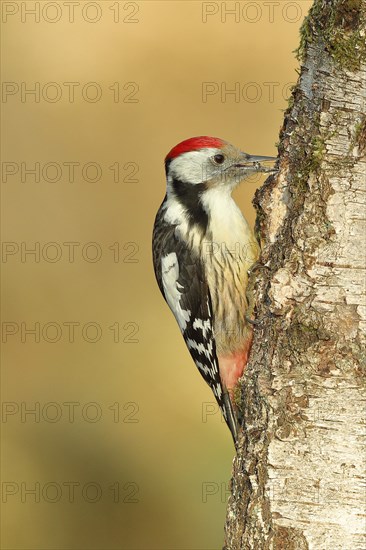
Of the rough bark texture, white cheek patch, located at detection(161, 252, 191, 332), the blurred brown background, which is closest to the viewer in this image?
the rough bark texture

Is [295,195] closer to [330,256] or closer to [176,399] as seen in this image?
[330,256]

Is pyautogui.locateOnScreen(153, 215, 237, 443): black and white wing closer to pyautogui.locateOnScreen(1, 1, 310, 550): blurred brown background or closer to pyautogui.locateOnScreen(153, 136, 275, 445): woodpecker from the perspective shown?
pyautogui.locateOnScreen(153, 136, 275, 445): woodpecker

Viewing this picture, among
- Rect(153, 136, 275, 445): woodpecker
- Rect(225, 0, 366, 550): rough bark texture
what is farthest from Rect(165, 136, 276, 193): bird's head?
Rect(225, 0, 366, 550): rough bark texture

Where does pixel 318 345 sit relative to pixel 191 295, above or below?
above

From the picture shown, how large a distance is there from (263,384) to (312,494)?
36cm

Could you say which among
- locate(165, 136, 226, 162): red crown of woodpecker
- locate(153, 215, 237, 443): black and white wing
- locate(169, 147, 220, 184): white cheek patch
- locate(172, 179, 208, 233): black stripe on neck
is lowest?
locate(153, 215, 237, 443): black and white wing

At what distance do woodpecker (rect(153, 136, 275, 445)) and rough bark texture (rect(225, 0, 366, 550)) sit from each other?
2.54ft

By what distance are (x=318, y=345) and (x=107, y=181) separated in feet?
13.2

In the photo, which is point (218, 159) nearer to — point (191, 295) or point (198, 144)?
point (198, 144)

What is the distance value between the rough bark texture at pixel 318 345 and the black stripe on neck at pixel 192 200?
859mm

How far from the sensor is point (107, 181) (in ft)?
19.7

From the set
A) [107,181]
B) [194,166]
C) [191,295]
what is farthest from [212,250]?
[107,181]

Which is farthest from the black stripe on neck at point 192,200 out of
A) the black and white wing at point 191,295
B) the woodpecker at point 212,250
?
the black and white wing at point 191,295

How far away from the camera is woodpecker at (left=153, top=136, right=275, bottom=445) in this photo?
3.21m
